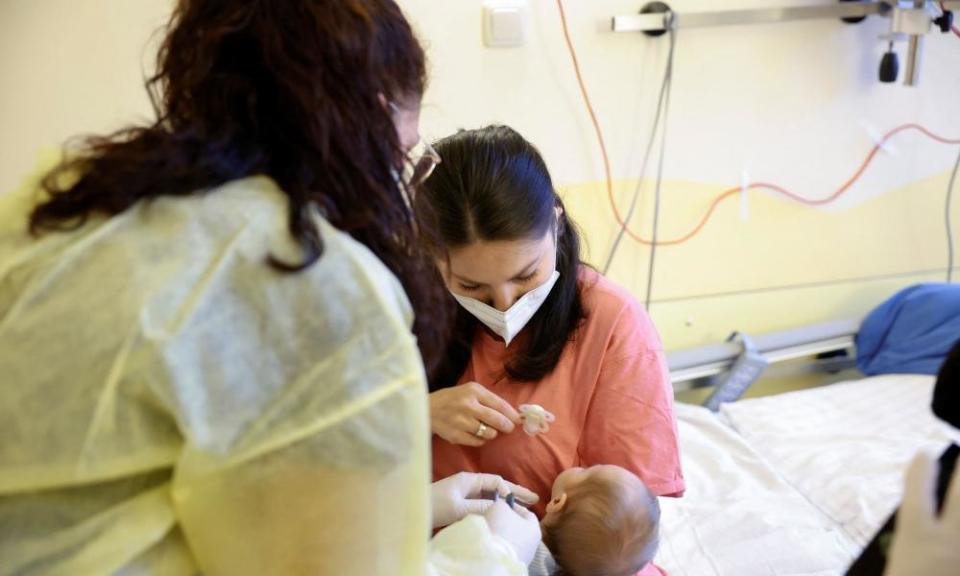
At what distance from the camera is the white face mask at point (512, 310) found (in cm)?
143

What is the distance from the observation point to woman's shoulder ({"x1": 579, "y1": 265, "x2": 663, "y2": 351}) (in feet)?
4.78

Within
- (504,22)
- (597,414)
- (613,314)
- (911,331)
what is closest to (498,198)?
(613,314)

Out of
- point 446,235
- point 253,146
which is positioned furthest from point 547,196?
point 253,146

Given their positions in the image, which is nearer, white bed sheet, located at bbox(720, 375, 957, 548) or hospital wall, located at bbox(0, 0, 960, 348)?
white bed sheet, located at bbox(720, 375, 957, 548)

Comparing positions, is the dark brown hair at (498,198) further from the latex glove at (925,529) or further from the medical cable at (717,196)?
the medical cable at (717,196)

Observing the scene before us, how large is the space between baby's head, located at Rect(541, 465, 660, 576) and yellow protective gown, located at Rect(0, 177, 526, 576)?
2.26 feet

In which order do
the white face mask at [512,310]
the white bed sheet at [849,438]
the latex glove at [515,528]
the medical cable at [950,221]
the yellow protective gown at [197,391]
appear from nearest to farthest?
the yellow protective gown at [197,391] → the latex glove at [515,528] → the white face mask at [512,310] → the white bed sheet at [849,438] → the medical cable at [950,221]

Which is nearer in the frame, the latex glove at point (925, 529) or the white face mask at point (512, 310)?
the latex glove at point (925, 529)

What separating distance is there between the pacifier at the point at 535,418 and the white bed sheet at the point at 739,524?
0.59 metres

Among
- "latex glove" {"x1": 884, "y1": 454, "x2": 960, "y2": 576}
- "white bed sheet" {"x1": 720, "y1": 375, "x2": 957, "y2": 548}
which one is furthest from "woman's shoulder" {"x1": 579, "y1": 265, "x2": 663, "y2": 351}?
"white bed sheet" {"x1": 720, "y1": 375, "x2": 957, "y2": 548}

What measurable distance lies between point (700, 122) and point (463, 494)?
5.16ft

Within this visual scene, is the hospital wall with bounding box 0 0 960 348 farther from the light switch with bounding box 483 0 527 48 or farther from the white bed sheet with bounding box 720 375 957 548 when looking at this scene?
the white bed sheet with bounding box 720 375 957 548

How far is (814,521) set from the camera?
191cm

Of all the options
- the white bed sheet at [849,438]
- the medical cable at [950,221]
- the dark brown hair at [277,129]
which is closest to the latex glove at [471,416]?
the dark brown hair at [277,129]
